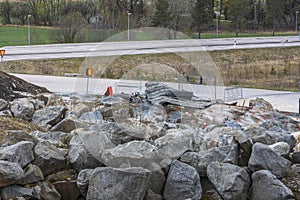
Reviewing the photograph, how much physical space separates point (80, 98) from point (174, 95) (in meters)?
2.95

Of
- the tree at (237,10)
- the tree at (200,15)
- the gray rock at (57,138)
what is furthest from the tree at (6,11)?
the gray rock at (57,138)

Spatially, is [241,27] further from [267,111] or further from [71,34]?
[267,111]

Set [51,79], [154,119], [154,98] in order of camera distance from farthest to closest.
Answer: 1. [51,79]
2. [154,98]
3. [154,119]

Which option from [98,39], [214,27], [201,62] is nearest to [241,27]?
[214,27]

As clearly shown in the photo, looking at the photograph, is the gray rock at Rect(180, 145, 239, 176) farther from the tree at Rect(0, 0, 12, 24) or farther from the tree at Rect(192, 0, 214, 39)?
the tree at Rect(0, 0, 12, 24)

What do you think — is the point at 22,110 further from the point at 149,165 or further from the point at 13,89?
the point at 149,165

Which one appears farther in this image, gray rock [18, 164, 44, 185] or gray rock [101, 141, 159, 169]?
gray rock [101, 141, 159, 169]

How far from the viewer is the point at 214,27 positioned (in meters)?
57.1

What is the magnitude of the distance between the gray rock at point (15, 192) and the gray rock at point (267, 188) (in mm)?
3723

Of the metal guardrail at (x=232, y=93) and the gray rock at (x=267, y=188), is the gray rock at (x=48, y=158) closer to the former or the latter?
the gray rock at (x=267, y=188)

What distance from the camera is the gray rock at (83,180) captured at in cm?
858

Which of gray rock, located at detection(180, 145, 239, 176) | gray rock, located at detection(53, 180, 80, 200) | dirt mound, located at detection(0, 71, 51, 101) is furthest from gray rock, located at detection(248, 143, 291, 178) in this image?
dirt mound, located at detection(0, 71, 51, 101)

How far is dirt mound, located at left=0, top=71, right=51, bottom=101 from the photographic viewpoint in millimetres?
15842

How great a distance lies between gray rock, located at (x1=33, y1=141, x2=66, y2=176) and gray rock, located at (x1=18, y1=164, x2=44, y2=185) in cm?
15
